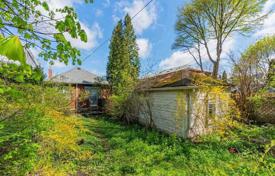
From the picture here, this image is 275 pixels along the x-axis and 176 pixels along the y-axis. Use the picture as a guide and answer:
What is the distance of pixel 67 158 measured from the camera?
655 cm

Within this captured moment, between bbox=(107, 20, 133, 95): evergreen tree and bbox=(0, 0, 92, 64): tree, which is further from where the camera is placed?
bbox=(107, 20, 133, 95): evergreen tree

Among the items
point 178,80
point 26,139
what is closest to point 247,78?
point 178,80

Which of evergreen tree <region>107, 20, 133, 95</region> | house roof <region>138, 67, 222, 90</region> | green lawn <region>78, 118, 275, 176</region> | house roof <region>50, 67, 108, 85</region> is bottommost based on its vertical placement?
green lawn <region>78, 118, 275, 176</region>

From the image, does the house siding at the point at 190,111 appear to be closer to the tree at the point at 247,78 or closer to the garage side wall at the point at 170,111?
the garage side wall at the point at 170,111

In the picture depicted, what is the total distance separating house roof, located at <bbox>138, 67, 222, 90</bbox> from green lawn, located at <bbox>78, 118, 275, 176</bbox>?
257 cm

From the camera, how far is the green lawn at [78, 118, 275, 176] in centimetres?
557

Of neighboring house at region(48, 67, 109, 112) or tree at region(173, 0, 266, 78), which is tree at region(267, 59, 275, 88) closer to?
tree at region(173, 0, 266, 78)

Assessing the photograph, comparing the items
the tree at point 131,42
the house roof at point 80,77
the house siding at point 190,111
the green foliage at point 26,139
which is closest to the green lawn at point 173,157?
the house siding at point 190,111

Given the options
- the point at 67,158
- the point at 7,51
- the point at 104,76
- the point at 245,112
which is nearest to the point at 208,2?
the point at 245,112

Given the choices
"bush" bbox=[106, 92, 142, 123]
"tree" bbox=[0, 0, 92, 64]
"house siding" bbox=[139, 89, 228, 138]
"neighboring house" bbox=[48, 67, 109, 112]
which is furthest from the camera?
"neighboring house" bbox=[48, 67, 109, 112]

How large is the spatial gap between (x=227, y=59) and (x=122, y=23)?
42.1ft

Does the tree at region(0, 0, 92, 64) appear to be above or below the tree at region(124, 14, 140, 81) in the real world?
below

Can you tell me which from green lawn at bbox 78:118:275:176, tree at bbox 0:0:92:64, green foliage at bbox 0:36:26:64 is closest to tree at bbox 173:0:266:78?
green lawn at bbox 78:118:275:176

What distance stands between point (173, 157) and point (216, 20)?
1400 cm
